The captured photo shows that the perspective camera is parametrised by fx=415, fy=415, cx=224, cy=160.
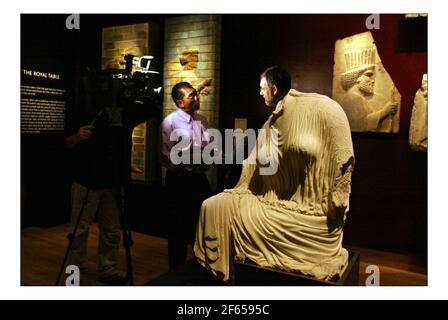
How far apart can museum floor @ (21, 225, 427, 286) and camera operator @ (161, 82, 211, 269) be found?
311mm

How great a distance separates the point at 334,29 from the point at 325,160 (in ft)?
6.24

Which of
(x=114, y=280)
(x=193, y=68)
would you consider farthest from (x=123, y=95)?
(x=193, y=68)

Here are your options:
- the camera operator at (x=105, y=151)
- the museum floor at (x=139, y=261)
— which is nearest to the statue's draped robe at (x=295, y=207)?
the camera operator at (x=105, y=151)

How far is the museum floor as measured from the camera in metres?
2.80

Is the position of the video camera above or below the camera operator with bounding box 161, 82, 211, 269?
above

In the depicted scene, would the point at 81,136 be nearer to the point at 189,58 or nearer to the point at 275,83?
the point at 275,83

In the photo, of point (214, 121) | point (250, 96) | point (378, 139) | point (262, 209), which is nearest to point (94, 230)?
point (214, 121)

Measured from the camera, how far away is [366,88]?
332 cm

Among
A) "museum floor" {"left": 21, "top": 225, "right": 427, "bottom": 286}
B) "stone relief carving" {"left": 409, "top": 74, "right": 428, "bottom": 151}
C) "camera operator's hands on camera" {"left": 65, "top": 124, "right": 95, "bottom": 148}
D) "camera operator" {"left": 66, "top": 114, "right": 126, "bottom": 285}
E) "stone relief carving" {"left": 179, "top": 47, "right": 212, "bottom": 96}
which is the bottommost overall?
"museum floor" {"left": 21, "top": 225, "right": 427, "bottom": 286}

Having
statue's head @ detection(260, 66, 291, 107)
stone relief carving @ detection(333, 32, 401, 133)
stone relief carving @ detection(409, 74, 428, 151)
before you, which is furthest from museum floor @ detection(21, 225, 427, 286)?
statue's head @ detection(260, 66, 291, 107)

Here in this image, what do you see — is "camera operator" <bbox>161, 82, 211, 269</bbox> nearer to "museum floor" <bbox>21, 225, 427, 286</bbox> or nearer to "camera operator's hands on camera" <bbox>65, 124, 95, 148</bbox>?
"museum floor" <bbox>21, 225, 427, 286</bbox>

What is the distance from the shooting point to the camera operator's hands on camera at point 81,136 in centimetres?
238

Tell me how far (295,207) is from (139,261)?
1642 mm

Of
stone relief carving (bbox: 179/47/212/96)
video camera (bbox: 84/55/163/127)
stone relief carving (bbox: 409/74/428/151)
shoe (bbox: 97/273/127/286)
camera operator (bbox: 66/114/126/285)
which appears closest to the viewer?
video camera (bbox: 84/55/163/127)
